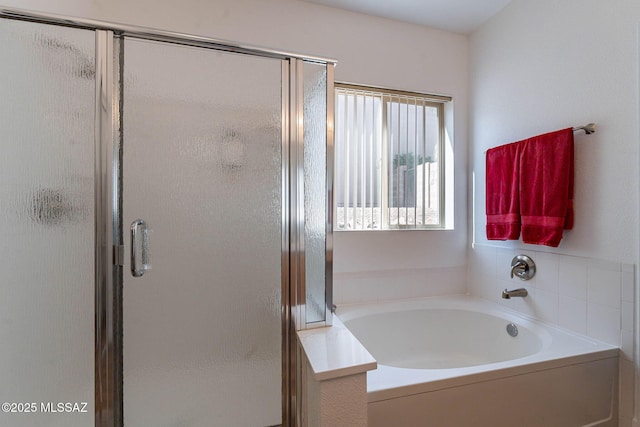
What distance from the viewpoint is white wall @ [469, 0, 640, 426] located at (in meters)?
1.31

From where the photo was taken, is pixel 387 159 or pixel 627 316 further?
pixel 387 159

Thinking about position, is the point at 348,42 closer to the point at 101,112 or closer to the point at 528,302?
the point at 101,112

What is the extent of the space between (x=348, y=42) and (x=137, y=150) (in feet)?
4.97

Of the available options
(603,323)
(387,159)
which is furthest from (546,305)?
(387,159)

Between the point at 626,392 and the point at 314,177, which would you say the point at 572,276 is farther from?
the point at 314,177

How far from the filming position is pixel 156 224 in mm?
1222

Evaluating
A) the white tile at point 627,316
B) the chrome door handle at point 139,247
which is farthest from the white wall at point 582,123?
the chrome door handle at point 139,247

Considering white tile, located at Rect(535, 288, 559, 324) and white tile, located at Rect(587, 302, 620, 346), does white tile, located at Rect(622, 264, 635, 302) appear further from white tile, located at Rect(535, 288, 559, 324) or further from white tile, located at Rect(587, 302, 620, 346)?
white tile, located at Rect(535, 288, 559, 324)

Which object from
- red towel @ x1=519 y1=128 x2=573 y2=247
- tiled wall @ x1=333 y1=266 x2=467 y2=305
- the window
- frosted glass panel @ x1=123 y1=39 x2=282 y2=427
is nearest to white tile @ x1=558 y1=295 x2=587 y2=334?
red towel @ x1=519 y1=128 x2=573 y2=247

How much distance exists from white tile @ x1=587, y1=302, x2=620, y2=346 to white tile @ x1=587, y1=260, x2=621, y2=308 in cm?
3

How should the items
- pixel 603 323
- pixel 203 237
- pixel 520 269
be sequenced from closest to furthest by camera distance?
pixel 203 237, pixel 603 323, pixel 520 269

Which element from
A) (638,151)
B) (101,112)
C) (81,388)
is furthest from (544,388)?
(101,112)

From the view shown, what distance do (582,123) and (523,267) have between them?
0.84m

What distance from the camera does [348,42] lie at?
6.41ft
